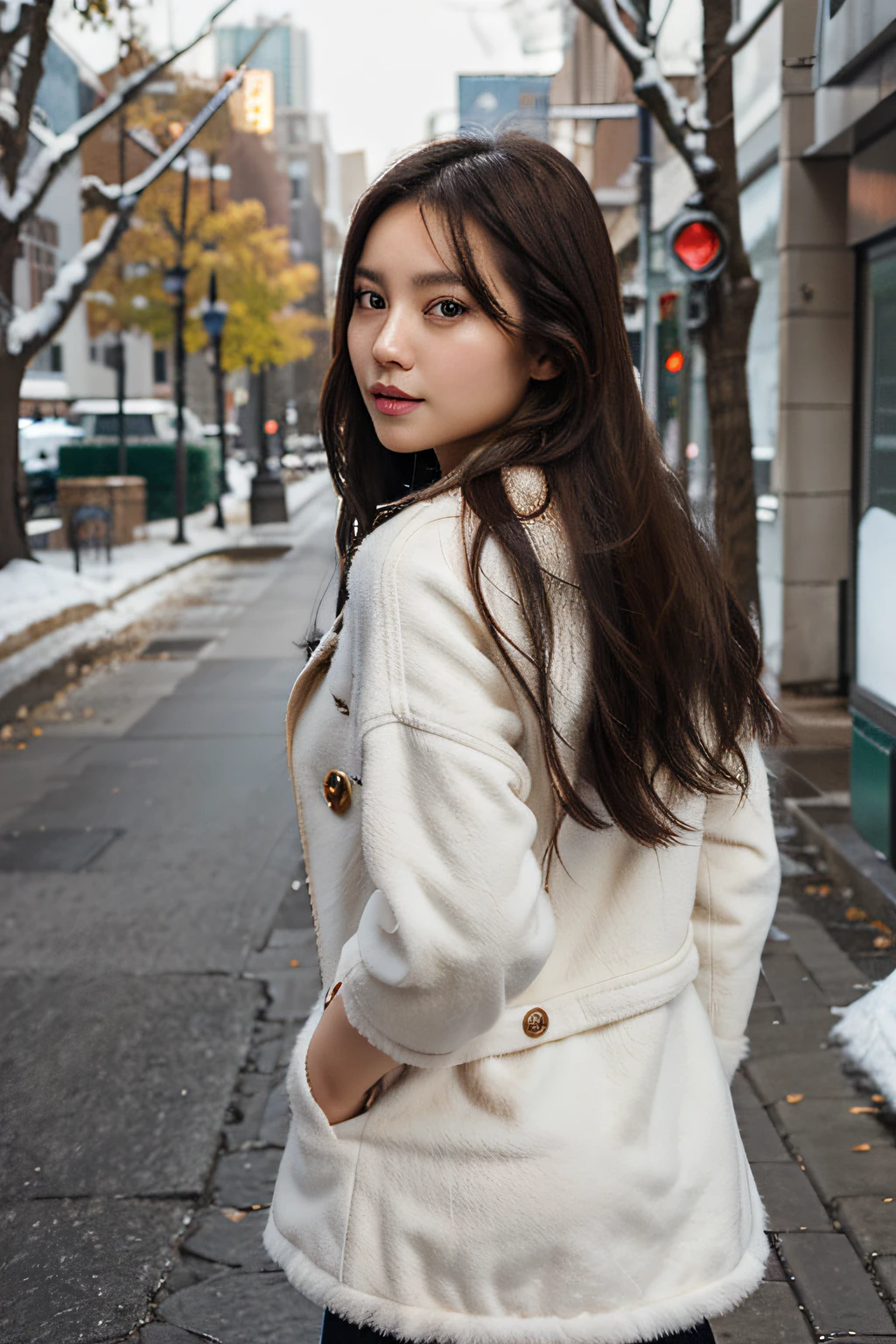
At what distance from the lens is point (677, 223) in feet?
28.1

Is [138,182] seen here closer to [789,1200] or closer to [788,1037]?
[788,1037]

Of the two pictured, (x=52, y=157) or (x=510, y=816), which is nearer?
(x=510, y=816)

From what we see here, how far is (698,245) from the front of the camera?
8.58 meters

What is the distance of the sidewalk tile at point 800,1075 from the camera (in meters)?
4.23

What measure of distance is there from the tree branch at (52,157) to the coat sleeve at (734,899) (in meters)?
16.0

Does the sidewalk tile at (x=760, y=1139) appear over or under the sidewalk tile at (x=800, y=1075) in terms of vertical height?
under

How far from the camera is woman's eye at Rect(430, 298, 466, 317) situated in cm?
147

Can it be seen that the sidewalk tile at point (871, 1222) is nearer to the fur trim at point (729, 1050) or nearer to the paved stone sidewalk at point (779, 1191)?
the paved stone sidewalk at point (779, 1191)

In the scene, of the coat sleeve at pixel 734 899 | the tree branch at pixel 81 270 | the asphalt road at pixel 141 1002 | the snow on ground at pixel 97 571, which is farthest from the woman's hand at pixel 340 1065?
the tree branch at pixel 81 270

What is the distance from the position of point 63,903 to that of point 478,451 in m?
5.33

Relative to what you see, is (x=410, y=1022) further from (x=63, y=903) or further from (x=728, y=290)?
(x=728, y=290)

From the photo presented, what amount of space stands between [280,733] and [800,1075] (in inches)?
248

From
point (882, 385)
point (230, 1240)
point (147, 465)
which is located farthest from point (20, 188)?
point (230, 1240)

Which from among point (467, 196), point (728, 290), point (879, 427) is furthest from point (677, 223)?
point (467, 196)
